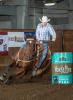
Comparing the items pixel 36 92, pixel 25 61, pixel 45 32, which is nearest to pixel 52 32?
pixel 45 32

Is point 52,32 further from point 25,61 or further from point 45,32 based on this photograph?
point 25,61

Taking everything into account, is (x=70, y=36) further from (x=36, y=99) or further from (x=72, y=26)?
(x=36, y=99)

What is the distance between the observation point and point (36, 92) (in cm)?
894

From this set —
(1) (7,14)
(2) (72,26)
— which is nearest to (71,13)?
(2) (72,26)

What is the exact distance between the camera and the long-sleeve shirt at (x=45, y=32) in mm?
9617

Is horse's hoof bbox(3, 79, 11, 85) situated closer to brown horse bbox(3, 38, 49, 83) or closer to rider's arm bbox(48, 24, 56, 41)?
brown horse bbox(3, 38, 49, 83)

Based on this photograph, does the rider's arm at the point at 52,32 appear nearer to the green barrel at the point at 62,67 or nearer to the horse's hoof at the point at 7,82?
the green barrel at the point at 62,67

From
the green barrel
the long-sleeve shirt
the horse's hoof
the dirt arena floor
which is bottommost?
the dirt arena floor

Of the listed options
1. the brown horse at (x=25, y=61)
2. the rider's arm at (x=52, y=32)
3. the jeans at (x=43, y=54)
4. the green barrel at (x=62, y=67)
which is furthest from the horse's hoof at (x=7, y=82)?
the rider's arm at (x=52, y=32)

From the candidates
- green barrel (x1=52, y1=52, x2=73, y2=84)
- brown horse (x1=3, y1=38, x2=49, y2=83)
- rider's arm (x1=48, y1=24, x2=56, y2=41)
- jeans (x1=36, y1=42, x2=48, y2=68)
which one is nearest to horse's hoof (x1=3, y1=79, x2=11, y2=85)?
brown horse (x1=3, y1=38, x2=49, y2=83)

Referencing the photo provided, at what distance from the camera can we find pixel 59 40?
10344 millimetres

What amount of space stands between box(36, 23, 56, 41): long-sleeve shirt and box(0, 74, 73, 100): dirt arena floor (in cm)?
87

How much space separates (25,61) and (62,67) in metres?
0.70

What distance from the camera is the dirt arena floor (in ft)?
29.0
